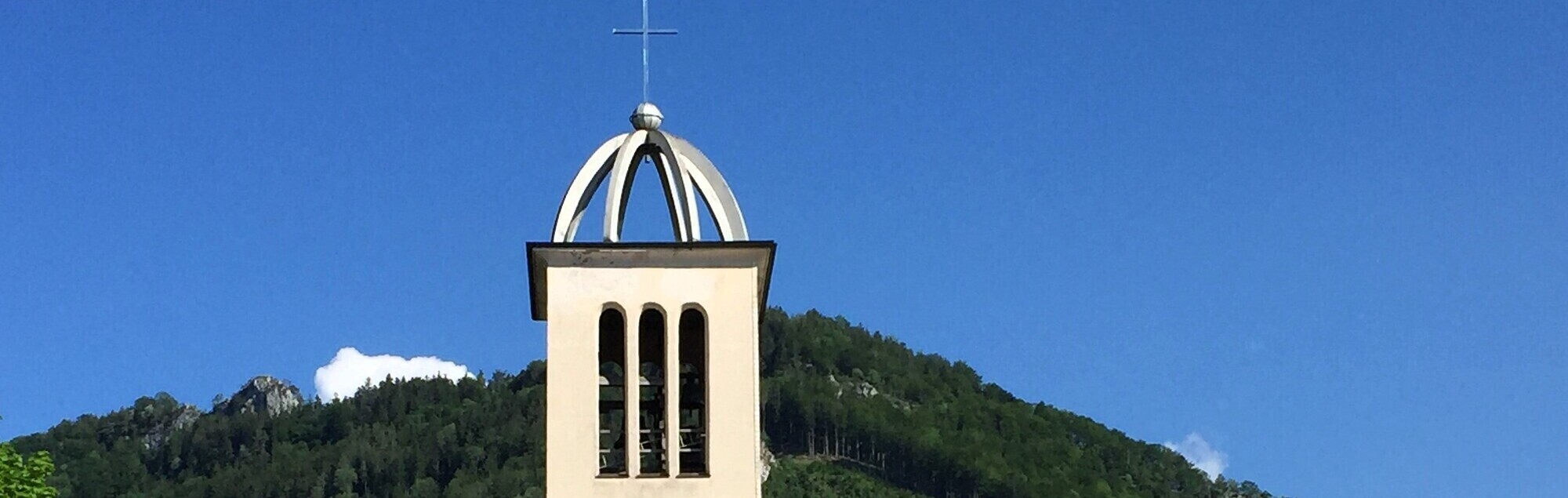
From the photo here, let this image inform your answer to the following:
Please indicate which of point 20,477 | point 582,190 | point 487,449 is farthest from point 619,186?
point 487,449

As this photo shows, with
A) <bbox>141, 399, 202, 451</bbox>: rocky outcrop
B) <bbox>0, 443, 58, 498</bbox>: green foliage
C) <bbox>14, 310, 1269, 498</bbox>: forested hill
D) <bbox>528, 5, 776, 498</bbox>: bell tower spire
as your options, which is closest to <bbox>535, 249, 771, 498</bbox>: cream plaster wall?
<bbox>528, 5, 776, 498</bbox>: bell tower spire

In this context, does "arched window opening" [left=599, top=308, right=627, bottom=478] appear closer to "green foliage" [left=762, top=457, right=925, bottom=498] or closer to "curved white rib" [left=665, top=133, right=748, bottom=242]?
"curved white rib" [left=665, top=133, right=748, bottom=242]

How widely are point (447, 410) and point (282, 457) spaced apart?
13.6 m

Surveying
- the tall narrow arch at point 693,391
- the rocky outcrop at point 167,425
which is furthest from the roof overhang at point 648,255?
the rocky outcrop at point 167,425

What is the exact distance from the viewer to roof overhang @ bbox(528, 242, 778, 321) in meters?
23.1

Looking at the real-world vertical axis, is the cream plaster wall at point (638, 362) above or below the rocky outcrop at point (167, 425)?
below

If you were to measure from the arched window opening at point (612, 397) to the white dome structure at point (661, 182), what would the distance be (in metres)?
0.92

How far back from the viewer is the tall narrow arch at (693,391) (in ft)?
75.8

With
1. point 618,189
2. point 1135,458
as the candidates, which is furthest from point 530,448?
point 618,189

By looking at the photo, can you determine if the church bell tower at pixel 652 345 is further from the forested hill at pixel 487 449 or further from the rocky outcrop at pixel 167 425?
the rocky outcrop at pixel 167 425

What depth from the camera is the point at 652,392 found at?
79.8 feet

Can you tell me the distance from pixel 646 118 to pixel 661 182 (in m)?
0.68

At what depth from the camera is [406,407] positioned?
597 feet

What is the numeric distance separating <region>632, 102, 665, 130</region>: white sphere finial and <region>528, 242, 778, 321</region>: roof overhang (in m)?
1.72
